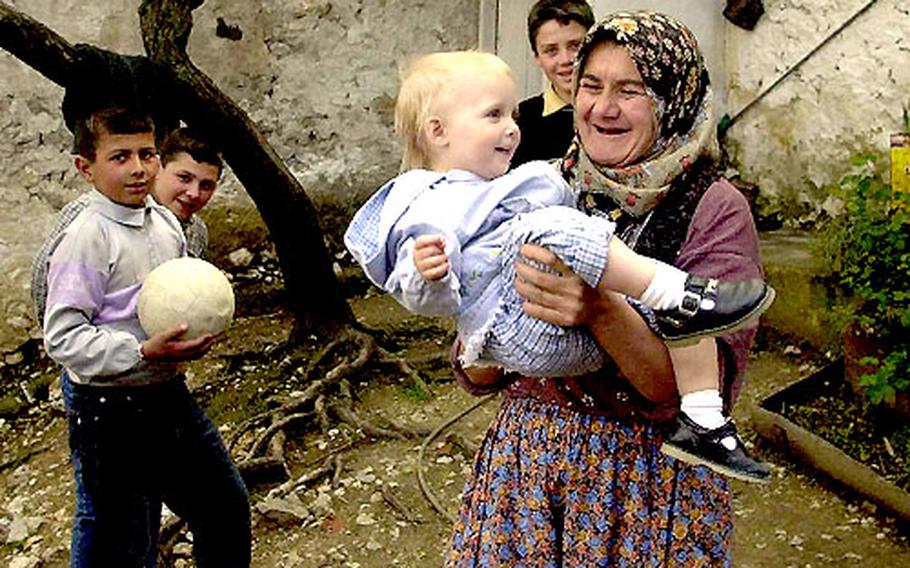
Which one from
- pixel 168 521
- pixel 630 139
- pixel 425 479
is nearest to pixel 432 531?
pixel 425 479

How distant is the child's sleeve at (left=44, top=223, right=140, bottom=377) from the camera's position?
259 centimetres

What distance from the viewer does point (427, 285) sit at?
1789 millimetres

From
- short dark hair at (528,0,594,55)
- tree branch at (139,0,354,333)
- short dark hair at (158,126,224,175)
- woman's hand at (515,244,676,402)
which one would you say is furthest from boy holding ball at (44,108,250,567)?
tree branch at (139,0,354,333)

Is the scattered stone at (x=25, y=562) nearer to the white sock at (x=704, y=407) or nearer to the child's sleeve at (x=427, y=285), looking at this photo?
the child's sleeve at (x=427, y=285)

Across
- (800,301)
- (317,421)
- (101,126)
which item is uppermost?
(101,126)

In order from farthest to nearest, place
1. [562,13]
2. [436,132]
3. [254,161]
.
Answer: [254,161], [562,13], [436,132]

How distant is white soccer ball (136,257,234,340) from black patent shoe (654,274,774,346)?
1387 mm

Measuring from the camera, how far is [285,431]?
4914 mm

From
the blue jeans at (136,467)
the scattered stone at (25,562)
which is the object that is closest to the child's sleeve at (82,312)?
the blue jeans at (136,467)

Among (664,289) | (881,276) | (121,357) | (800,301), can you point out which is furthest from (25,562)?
(800,301)

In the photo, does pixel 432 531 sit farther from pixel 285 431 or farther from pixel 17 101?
pixel 17 101

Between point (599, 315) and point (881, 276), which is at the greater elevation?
point (599, 315)

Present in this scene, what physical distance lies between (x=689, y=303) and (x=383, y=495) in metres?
2.90

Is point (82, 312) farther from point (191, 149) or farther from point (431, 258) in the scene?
point (431, 258)
